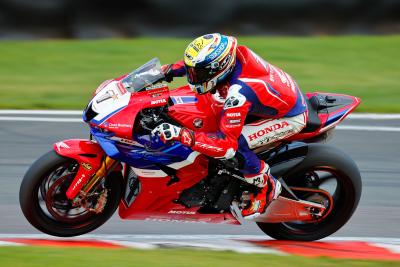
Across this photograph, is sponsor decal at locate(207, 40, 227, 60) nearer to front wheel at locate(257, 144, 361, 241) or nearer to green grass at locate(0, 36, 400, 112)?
front wheel at locate(257, 144, 361, 241)

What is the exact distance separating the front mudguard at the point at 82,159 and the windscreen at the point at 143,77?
0.50m

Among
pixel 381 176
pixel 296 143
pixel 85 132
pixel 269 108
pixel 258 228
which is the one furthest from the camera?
pixel 85 132

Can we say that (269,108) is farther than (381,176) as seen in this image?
No

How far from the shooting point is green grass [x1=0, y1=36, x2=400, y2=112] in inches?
425

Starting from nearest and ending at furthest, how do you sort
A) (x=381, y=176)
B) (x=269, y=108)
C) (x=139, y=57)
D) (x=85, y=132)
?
(x=269, y=108), (x=381, y=176), (x=85, y=132), (x=139, y=57)

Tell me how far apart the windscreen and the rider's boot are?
39.3 inches

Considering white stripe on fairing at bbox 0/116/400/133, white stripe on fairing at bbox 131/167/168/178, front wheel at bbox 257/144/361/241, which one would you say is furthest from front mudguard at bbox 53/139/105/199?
white stripe on fairing at bbox 0/116/400/133

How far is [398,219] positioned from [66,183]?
→ 283cm

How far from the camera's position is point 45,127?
9297 mm

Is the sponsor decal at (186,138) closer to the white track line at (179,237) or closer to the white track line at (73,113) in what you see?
the white track line at (179,237)

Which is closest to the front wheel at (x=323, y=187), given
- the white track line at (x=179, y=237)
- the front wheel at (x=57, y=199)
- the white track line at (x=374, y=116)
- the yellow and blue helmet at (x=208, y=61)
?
the white track line at (x=179, y=237)

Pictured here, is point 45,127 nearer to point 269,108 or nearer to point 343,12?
point 269,108

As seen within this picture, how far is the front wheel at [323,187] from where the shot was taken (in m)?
6.31

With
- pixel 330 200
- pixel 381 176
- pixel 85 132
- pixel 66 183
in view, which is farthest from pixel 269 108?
pixel 85 132
